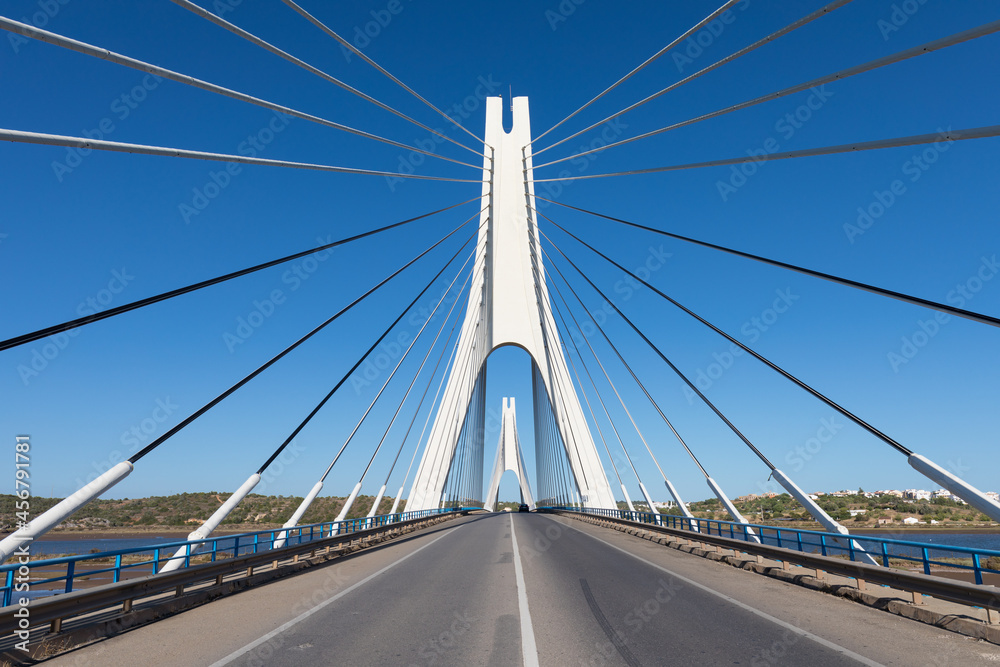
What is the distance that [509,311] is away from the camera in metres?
40.9

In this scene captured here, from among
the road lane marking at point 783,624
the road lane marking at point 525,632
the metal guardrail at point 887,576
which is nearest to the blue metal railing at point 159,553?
the road lane marking at point 525,632

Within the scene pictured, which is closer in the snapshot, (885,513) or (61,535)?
(885,513)

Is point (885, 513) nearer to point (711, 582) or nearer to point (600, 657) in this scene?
point (711, 582)

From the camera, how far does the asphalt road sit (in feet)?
19.9

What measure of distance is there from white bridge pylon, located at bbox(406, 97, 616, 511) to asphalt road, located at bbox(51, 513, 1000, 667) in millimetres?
23089

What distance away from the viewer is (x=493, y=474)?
4414 inches

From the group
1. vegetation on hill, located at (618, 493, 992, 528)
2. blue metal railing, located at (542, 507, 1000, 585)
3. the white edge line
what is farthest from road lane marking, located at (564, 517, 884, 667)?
vegetation on hill, located at (618, 493, 992, 528)

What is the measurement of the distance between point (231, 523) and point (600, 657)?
9580 centimetres

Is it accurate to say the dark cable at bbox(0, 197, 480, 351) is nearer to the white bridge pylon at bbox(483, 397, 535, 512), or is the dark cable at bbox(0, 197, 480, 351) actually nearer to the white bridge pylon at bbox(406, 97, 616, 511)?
the white bridge pylon at bbox(406, 97, 616, 511)

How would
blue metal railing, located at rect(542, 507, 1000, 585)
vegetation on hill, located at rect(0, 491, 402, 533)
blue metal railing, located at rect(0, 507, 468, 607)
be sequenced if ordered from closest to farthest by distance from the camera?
blue metal railing, located at rect(0, 507, 468, 607) → blue metal railing, located at rect(542, 507, 1000, 585) → vegetation on hill, located at rect(0, 491, 402, 533)

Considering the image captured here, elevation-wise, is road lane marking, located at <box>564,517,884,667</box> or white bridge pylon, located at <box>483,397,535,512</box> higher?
white bridge pylon, located at <box>483,397,535,512</box>

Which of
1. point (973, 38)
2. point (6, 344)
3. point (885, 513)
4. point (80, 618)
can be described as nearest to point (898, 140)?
point (973, 38)

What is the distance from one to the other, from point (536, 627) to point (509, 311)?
1333 inches

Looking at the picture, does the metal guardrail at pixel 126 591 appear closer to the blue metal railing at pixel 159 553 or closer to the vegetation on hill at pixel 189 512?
the blue metal railing at pixel 159 553
